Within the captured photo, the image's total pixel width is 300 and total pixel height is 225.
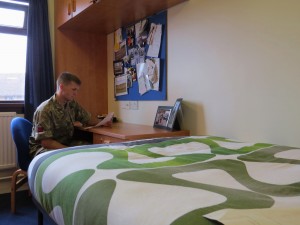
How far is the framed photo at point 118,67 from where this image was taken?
3013 mm

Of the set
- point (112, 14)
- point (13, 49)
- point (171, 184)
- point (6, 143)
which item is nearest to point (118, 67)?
point (112, 14)

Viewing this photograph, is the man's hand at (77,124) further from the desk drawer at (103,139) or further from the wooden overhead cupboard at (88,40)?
the wooden overhead cupboard at (88,40)

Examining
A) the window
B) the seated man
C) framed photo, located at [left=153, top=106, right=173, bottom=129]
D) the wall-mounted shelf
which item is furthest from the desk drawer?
the window

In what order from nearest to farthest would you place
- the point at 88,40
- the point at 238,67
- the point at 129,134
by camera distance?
the point at 238,67, the point at 129,134, the point at 88,40

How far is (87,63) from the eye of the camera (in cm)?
323

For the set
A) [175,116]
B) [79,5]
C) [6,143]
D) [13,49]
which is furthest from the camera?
[13,49]

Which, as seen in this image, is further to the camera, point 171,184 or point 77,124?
point 77,124

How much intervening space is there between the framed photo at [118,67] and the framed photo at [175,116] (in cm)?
102

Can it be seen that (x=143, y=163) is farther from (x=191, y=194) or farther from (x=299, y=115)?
(x=299, y=115)

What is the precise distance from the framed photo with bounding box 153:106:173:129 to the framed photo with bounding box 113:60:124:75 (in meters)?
0.82

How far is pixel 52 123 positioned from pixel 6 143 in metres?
0.87

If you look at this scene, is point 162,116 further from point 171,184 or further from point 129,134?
point 171,184

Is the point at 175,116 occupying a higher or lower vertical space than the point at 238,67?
lower

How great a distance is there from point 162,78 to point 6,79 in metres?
1.79
